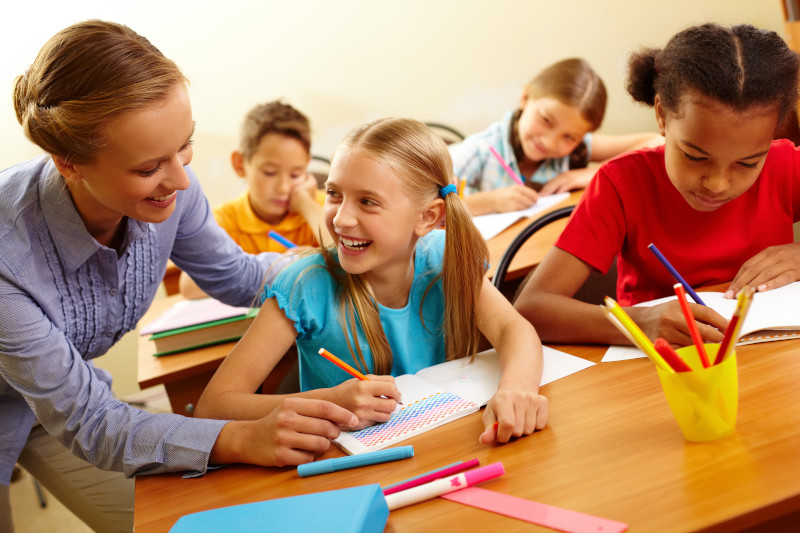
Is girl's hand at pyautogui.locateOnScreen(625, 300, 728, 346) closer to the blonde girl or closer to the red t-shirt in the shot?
the blonde girl

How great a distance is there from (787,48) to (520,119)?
4.85ft

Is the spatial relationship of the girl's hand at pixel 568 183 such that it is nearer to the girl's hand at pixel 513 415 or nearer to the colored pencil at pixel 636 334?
the girl's hand at pixel 513 415

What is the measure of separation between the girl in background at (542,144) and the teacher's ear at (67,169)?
142 cm

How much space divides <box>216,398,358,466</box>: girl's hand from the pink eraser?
0.22 metres

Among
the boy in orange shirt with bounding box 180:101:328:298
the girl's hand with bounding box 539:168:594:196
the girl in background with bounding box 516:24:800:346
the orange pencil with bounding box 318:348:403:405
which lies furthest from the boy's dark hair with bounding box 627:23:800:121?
the boy in orange shirt with bounding box 180:101:328:298

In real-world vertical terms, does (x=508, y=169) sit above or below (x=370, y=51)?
below

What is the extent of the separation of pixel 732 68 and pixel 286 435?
872mm

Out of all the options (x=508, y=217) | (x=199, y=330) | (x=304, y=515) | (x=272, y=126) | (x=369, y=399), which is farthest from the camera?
(x=272, y=126)

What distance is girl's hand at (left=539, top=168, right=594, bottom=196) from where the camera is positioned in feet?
8.07

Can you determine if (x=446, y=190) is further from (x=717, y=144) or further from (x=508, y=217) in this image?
(x=508, y=217)

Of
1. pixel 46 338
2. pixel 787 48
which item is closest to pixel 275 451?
pixel 46 338

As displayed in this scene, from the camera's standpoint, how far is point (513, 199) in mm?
2318

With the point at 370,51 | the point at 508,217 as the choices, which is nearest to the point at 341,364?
the point at 508,217

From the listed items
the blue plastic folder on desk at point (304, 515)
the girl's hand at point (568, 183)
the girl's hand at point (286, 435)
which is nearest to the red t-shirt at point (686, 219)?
the girl's hand at point (286, 435)
